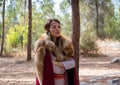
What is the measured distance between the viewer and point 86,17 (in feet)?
96.3

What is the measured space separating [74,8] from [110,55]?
10.1 m

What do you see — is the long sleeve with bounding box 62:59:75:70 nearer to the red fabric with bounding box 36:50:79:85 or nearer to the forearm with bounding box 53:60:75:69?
the forearm with bounding box 53:60:75:69

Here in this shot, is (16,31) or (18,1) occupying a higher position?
(18,1)

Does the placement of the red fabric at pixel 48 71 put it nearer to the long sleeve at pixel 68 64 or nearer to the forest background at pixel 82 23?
the long sleeve at pixel 68 64

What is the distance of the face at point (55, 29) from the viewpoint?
3498 mm

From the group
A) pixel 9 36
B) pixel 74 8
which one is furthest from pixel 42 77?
pixel 9 36

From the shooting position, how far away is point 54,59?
3455 mm

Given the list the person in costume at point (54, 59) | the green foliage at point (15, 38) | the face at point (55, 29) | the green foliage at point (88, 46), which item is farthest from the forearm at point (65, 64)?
the green foliage at point (15, 38)

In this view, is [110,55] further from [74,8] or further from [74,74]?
[74,74]

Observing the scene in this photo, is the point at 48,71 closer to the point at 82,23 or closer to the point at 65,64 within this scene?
the point at 65,64

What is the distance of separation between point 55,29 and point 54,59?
34 cm

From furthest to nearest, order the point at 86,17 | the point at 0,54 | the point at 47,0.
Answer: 1. the point at 86,17
2. the point at 0,54
3. the point at 47,0

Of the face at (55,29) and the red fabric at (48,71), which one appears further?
the face at (55,29)

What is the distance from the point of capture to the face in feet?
11.5
